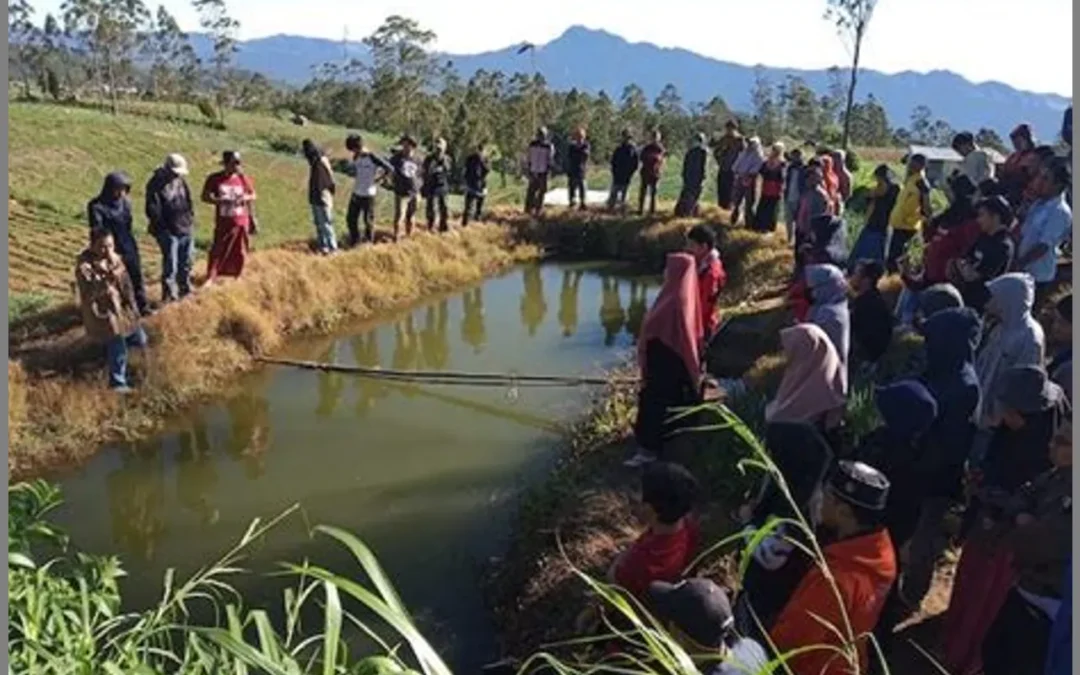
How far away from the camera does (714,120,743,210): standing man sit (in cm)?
1246

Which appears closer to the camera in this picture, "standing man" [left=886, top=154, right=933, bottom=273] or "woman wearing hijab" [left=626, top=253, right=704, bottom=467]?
"woman wearing hijab" [left=626, top=253, right=704, bottom=467]

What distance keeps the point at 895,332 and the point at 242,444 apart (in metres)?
4.71

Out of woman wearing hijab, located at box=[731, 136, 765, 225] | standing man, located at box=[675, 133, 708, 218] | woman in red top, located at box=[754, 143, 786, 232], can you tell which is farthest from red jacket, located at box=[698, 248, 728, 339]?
standing man, located at box=[675, 133, 708, 218]

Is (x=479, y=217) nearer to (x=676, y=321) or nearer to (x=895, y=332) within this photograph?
(x=895, y=332)

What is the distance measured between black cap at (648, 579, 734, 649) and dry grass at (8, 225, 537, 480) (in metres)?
5.78

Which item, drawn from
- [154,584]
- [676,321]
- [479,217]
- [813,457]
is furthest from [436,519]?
[479,217]

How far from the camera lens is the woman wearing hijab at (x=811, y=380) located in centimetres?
434

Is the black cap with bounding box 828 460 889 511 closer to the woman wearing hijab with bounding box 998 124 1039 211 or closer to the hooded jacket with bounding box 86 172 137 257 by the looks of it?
the woman wearing hijab with bounding box 998 124 1039 211

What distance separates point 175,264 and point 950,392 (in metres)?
6.79

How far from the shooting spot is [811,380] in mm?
4367

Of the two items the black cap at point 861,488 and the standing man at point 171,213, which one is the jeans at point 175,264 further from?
the black cap at point 861,488

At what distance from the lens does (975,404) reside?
385 centimetres

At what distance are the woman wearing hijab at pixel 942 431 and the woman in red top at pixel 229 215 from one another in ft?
21.5

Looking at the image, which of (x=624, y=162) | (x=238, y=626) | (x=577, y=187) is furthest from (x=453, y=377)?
(x=238, y=626)
